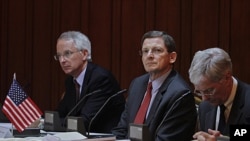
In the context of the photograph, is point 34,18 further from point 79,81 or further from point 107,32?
point 79,81

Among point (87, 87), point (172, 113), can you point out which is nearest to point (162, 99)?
point (172, 113)

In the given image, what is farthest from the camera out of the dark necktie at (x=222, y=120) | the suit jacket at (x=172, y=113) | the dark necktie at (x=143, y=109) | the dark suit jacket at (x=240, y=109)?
the dark necktie at (x=143, y=109)

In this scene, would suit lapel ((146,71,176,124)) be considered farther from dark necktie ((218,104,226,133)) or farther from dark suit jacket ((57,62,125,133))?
dark suit jacket ((57,62,125,133))

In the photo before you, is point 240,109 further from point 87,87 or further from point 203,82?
point 87,87

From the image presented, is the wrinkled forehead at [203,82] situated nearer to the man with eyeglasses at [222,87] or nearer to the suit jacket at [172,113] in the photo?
the man with eyeglasses at [222,87]

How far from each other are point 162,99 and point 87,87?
1.23 m

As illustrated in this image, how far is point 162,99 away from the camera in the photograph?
370 cm

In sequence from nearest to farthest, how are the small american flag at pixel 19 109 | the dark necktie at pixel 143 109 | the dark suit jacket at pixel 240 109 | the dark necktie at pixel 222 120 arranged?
the dark suit jacket at pixel 240 109 → the dark necktie at pixel 222 120 → the dark necktie at pixel 143 109 → the small american flag at pixel 19 109

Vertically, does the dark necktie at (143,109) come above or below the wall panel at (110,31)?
below

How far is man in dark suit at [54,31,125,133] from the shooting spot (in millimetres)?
4664

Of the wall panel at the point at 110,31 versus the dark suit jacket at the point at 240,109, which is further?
the wall panel at the point at 110,31

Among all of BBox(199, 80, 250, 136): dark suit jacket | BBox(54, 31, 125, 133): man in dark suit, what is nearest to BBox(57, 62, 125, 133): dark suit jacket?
BBox(54, 31, 125, 133): man in dark suit

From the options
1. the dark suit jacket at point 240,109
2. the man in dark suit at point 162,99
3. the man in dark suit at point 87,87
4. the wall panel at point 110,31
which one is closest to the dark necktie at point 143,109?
the man in dark suit at point 162,99

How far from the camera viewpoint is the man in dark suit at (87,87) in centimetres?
466
